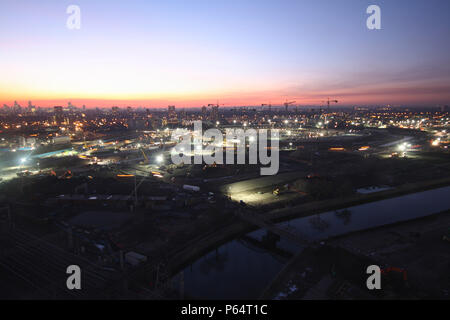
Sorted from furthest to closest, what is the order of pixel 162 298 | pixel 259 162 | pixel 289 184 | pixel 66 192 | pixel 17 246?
pixel 259 162 < pixel 289 184 < pixel 66 192 < pixel 17 246 < pixel 162 298

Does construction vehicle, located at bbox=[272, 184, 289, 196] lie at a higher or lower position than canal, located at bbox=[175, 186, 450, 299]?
higher

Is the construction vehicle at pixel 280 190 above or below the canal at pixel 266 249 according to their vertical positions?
above

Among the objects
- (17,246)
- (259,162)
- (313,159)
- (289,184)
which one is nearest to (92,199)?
(17,246)

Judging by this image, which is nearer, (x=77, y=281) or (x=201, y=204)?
(x=77, y=281)

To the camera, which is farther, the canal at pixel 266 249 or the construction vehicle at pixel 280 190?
the construction vehicle at pixel 280 190

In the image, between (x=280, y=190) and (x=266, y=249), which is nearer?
(x=266, y=249)

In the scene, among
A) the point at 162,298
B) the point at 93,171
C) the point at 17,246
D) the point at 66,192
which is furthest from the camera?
the point at 93,171

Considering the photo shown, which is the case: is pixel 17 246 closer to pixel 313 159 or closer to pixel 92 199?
pixel 92 199

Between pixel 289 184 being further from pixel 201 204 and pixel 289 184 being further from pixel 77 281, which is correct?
pixel 77 281

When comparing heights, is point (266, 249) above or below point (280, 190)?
below

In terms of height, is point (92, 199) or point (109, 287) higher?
point (92, 199)

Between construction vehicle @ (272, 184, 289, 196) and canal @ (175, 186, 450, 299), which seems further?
construction vehicle @ (272, 184, 289, 196)
